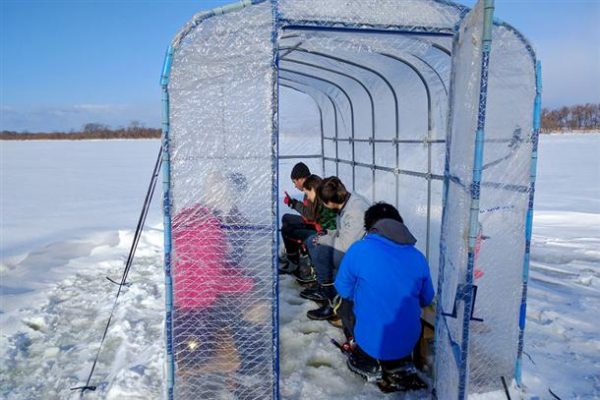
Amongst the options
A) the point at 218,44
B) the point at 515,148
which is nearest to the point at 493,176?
the point at 515,148

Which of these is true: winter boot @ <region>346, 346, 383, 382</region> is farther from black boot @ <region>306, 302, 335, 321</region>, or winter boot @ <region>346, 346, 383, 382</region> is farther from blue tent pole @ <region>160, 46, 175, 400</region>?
blue tent pole @ <region>160, 46, 175, 400</region>

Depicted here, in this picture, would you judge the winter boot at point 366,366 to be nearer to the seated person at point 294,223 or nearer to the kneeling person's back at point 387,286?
the kneeling person's back at point 387,286

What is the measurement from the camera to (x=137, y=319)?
5.09 m

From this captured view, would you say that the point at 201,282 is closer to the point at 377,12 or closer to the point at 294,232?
the point at 377,12

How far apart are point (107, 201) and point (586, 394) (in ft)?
47.6

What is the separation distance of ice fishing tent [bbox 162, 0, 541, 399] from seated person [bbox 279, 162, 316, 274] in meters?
2.71

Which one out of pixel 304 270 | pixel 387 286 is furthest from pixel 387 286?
pixel 304 270

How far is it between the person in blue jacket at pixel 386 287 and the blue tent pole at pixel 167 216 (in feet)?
4.23

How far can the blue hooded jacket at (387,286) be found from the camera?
10.8 ft

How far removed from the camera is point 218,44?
309 cm

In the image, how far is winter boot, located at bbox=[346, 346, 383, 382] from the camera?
365cm

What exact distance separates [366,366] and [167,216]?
2.00 metres

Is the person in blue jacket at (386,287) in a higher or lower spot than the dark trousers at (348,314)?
higher

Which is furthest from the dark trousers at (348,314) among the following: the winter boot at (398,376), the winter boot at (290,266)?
the winter boot at (290,266)
